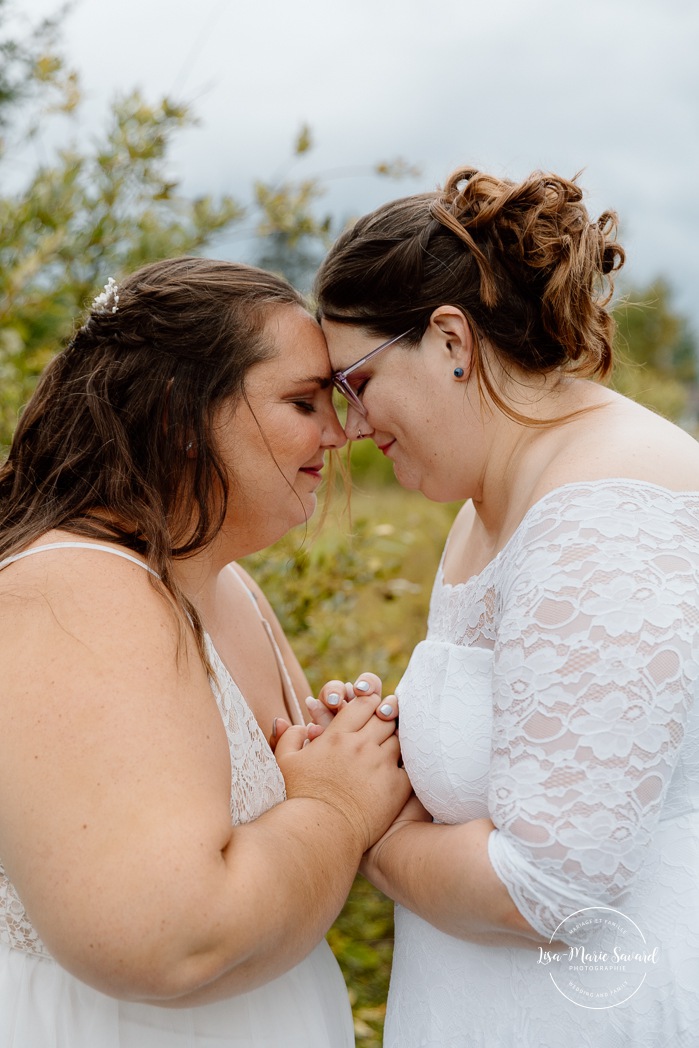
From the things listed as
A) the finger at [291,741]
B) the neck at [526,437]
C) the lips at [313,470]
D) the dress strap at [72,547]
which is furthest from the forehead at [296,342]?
the finger at [291,741]

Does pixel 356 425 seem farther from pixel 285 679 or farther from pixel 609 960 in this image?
pixel 609 960

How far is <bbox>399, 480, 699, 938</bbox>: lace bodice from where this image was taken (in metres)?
1.78

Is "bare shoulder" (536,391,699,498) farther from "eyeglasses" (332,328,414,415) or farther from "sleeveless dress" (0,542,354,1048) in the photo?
"sleeveless dress" (0,542,354,1048)

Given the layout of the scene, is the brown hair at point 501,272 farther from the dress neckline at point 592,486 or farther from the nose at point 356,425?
the dress neckline at point 592,486

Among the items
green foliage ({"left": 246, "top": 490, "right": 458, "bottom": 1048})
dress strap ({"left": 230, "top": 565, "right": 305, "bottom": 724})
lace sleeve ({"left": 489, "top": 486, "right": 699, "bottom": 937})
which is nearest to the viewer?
lace sleeve ({"left": 489, "top": 486, "right": 699, "bottom": 937})

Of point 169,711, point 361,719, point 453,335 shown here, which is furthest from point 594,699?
point 453,335

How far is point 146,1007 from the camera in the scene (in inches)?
79.6

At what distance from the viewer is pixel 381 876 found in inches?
89.7

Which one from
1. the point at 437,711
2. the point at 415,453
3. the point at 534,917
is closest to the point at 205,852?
the point at 534,917

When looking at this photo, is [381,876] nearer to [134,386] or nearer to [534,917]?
[534,917]

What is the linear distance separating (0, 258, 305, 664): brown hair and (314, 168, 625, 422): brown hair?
330 millimetres

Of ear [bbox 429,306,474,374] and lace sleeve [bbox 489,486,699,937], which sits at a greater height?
ear [bbox 429,306,474,374]

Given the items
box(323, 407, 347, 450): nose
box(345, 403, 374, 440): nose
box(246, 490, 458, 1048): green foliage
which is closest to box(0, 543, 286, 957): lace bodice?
box(323, 407, 347, 450): nose

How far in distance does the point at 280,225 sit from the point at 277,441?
1.93 meters
